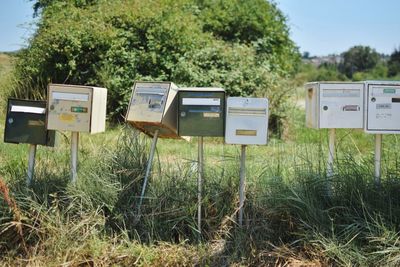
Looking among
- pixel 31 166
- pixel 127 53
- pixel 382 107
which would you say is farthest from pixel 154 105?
pixel 127 53

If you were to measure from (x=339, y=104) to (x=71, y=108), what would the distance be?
2.33m

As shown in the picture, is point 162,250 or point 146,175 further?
point 146,175

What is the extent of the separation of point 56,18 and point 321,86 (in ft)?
28.0

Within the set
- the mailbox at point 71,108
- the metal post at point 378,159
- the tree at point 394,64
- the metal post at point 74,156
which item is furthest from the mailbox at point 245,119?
the tree at point 394,64

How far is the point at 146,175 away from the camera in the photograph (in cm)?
448

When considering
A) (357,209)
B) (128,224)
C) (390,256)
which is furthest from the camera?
(128,224)

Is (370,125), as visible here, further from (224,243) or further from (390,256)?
(224,243)

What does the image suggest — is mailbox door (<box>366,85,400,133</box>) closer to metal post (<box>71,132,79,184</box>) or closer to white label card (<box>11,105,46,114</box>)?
metal post (<box>71,132,79,184</box>)

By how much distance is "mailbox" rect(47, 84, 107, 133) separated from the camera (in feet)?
14.5

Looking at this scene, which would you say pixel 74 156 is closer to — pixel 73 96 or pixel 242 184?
pixel 73 96

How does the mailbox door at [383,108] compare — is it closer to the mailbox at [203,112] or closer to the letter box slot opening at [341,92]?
the letter box slot opening at [341,92]

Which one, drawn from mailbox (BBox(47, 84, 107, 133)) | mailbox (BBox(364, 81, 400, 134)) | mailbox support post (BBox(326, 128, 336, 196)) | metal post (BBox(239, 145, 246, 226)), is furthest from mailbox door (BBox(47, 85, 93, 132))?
mailbox (BBox(364, 81, 400, 134))

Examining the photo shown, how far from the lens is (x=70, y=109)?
4453 millimetres

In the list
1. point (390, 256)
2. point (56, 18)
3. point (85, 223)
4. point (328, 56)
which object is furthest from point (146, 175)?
point (328, 56)
